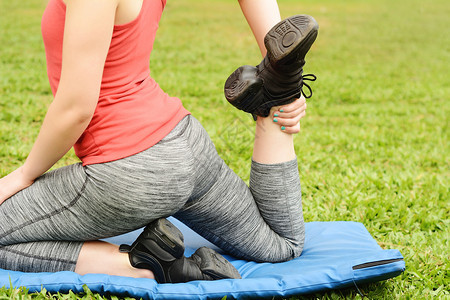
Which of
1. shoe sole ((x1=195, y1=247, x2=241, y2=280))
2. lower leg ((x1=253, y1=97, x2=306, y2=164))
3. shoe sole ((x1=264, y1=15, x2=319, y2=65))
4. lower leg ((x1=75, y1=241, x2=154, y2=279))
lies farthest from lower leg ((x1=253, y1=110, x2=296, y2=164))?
lower leg ((x1=75, y1=241, x2=154, y2=279))

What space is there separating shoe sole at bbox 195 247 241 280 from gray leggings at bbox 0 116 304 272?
9cm

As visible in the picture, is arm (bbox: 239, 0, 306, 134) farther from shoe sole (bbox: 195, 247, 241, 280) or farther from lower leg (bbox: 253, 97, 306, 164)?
shoe sole (bbox: 195, 247, 241, 280)

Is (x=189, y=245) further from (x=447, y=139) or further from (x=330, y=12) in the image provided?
(x=330, y=12)

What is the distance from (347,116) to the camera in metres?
5.09

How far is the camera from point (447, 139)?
14.3ft

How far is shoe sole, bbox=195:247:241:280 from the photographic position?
1872 millimetres

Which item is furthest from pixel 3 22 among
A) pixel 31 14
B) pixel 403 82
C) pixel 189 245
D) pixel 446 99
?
pixel 189 245

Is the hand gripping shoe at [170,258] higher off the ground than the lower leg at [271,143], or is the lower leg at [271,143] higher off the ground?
the lower leg at [271,143]

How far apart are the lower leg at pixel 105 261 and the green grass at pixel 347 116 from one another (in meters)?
0.15

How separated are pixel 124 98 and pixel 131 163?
0.71ft

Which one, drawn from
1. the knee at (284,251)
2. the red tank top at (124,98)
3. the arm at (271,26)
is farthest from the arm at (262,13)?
the knee at (284,251)

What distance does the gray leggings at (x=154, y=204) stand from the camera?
1680 mm

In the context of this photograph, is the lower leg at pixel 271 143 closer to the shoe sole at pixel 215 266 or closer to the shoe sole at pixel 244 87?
the shoe sole at pixel 244 87

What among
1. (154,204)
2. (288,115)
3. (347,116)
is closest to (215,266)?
(154,204)
